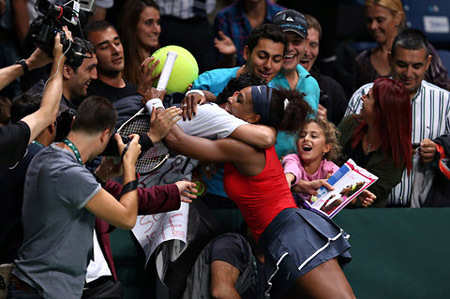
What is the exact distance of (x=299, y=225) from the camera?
398cm

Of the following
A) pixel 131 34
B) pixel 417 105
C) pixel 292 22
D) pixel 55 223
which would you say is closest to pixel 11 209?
pixel 55 223

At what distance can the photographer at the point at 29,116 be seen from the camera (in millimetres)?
3273

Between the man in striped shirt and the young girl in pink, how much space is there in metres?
0.64

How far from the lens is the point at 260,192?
4027 millimetres

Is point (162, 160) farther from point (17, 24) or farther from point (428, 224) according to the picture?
point (17, 24)

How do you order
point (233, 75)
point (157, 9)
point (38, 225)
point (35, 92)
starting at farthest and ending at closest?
1. point (157, 9)
2. point (233, 75)
3. point (35, 92)
4. point (38, 225)

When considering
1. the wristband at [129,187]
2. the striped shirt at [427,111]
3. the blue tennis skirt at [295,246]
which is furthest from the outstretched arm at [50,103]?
the striped shirt at [427,111]

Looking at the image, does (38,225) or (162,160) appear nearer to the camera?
(38,225)

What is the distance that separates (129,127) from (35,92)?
63 cm

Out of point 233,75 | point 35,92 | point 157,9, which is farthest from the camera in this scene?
point 157,9

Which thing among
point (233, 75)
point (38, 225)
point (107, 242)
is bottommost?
point (107, 242)

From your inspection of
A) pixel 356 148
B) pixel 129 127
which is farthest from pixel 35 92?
pixel 356 148

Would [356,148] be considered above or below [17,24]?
below

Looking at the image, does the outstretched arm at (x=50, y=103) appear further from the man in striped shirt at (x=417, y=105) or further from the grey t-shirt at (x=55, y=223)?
the man in striped shirt at (x=417, y=105)
